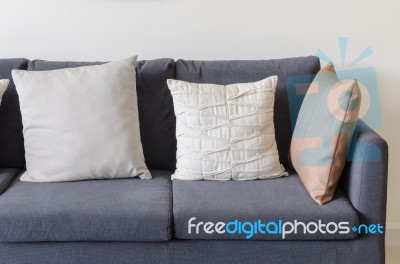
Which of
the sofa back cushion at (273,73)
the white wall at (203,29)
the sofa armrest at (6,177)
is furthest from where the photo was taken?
the white wall at (203,29)

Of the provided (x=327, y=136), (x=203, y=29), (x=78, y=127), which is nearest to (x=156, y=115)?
(x=78, y=127)

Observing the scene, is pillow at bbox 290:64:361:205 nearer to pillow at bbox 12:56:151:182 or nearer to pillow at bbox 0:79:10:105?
pillow at bbox 12:56:151:182

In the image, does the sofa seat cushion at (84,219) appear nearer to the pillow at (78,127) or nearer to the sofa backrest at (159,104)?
the pillow at (78,127)

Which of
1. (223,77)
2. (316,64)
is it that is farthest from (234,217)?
(316,64)

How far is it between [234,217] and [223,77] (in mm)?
770

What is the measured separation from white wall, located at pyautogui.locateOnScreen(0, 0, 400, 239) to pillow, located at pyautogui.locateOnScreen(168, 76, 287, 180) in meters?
0.48

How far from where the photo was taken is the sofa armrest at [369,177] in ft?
6.49

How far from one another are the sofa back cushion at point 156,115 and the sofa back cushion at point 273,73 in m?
0.11

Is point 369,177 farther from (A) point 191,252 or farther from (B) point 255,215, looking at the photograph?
(A) point 191,252

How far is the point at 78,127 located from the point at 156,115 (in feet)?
1.24

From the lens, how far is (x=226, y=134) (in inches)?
89.7

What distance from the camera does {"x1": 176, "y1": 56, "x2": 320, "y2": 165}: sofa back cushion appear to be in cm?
248

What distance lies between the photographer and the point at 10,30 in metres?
2.68

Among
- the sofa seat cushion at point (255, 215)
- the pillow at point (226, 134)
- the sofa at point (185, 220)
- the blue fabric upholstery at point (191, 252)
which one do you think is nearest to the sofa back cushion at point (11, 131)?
the sofa at point (185, 220)
